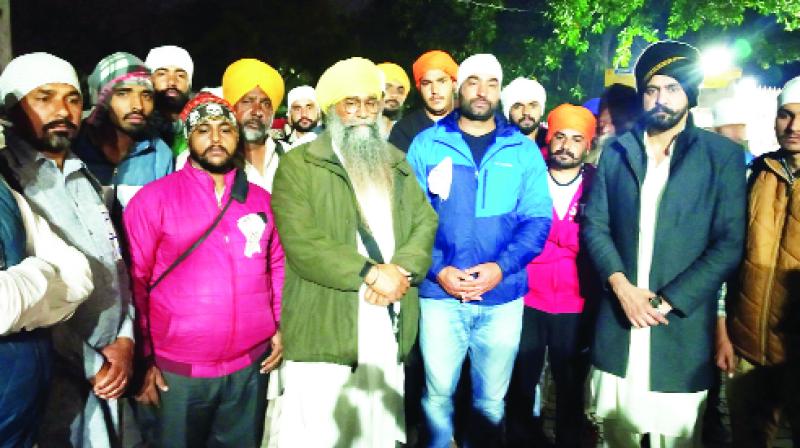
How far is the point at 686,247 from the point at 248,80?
3.55 m

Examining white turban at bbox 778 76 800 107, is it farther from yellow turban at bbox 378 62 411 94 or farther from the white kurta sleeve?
the white kurta sleeve

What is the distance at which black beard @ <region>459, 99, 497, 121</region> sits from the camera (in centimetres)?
389

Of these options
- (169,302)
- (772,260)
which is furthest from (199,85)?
(772,260)

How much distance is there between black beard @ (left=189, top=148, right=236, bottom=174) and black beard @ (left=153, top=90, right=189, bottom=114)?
1.83m

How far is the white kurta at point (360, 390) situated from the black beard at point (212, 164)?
782 millimetres

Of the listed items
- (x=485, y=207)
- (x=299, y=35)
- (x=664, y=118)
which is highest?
(x=299, y=35)

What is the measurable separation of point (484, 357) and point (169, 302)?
198 cm

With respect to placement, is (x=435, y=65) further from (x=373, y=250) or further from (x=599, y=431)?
(x=599, y=431)

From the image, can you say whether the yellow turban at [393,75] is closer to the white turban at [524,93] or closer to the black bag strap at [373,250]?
the white turban at [524,93]

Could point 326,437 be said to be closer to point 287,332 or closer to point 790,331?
point 287,332

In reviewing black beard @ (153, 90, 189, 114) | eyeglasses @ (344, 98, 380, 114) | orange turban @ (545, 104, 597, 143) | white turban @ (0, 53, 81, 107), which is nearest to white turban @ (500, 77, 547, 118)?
orange turban @ (545, 104, 597, 143)

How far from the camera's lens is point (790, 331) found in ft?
10.6

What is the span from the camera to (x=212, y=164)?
329 cm

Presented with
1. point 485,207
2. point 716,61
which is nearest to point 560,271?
point 485,207
